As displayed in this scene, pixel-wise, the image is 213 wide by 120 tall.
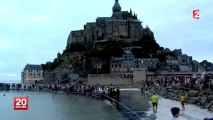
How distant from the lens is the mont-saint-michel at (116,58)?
112938mm

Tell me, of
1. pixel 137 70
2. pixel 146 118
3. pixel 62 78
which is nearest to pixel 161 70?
pixel 137 70

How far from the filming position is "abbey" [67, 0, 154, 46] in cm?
15400

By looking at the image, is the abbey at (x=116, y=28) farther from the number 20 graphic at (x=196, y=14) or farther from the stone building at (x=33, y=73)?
the number 20 graphic at (x=196, y=14)

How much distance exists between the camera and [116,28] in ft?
505

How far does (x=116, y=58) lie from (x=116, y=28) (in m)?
30.4

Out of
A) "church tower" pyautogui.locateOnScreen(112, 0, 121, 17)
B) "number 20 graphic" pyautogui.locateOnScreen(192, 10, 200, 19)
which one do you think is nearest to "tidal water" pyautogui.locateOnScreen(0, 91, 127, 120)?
"number 20 graphic" pyautogui.locateOnScreen(192, 10, 200, 19)

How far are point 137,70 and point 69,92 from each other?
2313 centimetres

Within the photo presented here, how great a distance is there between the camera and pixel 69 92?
8419 cm

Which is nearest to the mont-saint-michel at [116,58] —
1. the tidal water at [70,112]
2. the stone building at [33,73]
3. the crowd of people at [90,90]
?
the stone building at [33,73]

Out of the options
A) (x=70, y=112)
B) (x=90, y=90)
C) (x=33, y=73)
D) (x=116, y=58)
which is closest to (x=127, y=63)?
(x=116, y=58)

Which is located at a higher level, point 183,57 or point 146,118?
point 183,57

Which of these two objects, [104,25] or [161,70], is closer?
[161,70]

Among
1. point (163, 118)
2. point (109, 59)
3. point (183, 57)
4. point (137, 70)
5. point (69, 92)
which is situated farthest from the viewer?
point (183, 57)

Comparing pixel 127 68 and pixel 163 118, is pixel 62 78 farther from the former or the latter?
pixel 163 118
